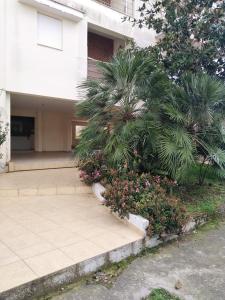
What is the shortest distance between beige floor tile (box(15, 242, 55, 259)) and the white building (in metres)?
5.25

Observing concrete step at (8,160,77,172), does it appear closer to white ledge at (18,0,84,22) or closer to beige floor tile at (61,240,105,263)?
beige floor tile at (61,240,105,263)

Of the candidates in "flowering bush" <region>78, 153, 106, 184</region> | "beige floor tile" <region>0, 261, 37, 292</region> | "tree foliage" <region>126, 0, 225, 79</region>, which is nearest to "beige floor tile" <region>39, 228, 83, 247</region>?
"beige floor tile" <region>0, 261, 37, 292</region>

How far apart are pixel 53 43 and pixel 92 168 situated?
5.52 meters

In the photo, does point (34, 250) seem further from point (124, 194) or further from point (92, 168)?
point (92, 168)

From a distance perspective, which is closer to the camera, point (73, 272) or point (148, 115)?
point (73, 272)

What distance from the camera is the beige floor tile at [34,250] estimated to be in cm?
371

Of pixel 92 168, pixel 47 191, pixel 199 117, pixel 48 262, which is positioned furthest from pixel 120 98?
pixel 48 262

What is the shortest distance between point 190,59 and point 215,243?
18.3 ft

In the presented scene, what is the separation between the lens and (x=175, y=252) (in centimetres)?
462

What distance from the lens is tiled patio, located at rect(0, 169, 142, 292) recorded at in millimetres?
3479

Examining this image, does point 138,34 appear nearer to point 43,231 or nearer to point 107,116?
point 107,116

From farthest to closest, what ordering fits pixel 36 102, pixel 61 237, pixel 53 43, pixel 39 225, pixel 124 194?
1. pixel 36 102
2. pixel 53 43
3. pixel 124 194
4. pixel 39 225
5. pixel 61 237

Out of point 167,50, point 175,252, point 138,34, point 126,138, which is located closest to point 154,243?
point 175,252

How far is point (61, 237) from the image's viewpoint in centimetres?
435
